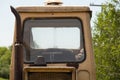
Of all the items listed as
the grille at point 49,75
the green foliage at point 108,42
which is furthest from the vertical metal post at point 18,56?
the green foliage at point 108,42

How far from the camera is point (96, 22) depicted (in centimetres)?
2458

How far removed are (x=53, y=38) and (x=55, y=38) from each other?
3cm

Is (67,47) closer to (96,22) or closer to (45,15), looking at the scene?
(45,15)

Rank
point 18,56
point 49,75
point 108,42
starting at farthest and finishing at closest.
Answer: point 108,42
point 49,75
point 18,56

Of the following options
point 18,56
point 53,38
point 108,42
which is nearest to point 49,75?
point 18,56

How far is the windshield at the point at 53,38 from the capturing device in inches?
242

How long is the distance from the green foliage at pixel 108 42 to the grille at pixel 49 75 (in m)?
13.5

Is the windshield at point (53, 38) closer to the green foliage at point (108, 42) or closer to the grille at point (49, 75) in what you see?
the grille at point (49, 75)

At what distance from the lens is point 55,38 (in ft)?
20.7

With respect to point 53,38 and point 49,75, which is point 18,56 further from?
point 53,38

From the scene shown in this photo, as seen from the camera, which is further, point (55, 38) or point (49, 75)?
point (55, 38)

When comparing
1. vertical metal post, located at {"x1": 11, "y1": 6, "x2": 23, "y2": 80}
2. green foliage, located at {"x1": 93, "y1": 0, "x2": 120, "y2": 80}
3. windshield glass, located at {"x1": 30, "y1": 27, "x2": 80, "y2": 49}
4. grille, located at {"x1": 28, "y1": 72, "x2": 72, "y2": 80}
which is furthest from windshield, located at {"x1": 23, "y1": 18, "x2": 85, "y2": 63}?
green foliage, located at {"x1": 93, "y1": 0, "x2": 120, "y2": 80}

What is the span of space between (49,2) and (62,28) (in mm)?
503

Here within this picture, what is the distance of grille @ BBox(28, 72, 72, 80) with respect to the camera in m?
5.58
